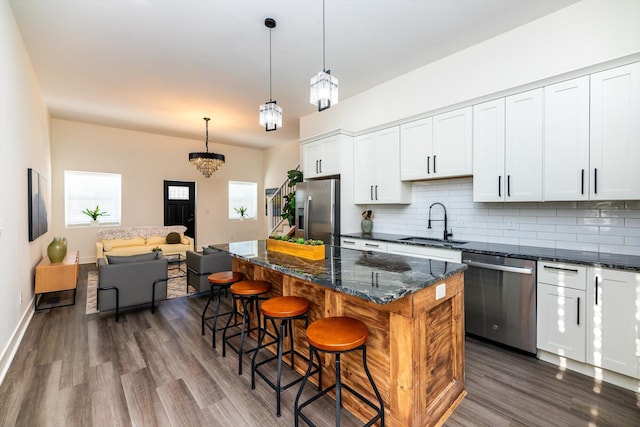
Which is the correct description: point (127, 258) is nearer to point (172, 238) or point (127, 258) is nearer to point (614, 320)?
point (172, 238)

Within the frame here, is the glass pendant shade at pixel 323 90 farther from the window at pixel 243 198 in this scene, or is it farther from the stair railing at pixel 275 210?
the window at pixel 243 198

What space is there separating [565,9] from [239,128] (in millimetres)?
6123

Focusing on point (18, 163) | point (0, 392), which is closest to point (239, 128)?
point (18, 163)

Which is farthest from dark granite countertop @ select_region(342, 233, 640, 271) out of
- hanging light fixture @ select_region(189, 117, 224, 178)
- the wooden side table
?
hanging light fixture @ select_region(189, 117, 224, 178)

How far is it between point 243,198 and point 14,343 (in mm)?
7272

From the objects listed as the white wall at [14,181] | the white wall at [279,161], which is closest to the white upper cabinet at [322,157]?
the white wall at [279,161]

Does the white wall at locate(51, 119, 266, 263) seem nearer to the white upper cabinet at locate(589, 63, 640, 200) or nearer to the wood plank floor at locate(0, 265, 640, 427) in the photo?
the wood plank floor at locate(0, 265, 640, 427)

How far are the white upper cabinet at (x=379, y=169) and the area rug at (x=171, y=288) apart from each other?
312 cm

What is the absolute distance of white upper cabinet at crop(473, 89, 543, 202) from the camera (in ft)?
9.07

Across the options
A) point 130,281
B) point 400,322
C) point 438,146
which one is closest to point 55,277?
point 130,281

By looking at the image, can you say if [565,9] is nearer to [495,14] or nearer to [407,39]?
[495,14]

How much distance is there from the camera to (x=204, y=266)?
4.13m

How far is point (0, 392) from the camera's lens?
2133 millimetres

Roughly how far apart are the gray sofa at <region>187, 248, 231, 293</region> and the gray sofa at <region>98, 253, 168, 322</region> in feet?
1.47
